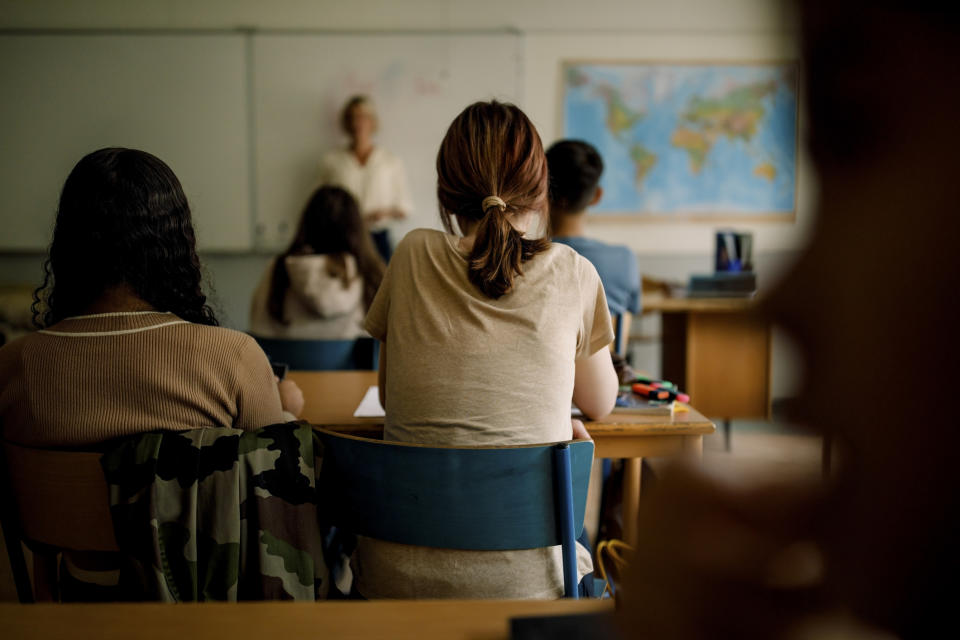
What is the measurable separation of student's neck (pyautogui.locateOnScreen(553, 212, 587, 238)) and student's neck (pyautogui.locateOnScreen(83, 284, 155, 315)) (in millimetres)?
1521

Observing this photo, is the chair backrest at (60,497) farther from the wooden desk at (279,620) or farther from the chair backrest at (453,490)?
the wooden desk at (279,620)

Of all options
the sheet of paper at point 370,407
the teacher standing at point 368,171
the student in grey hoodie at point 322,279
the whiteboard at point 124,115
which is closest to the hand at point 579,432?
the sheet of paper at point 370,407

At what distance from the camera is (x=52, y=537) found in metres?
1.03

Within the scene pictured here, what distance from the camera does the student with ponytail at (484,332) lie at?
3.56ft

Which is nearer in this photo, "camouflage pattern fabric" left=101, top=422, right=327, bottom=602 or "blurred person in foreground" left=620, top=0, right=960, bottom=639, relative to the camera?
"blurred person in foreground" left=620, top=0, right=960, bottom=639

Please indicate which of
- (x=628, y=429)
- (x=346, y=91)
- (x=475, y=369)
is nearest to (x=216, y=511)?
(x=475, y=369)

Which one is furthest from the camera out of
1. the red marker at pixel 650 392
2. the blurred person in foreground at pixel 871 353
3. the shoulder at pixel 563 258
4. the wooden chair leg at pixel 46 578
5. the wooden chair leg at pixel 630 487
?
the wooden chair leg at pixel 630 487

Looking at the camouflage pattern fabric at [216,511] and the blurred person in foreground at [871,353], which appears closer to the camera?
the blurred person in foreground at [871,353]

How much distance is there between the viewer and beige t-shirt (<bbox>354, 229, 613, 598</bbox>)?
1.09 metres

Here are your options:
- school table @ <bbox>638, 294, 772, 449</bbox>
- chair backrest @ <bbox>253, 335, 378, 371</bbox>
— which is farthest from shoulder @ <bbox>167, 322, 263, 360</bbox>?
school table @ <bbox>638, 294, 772, 449</bbox>

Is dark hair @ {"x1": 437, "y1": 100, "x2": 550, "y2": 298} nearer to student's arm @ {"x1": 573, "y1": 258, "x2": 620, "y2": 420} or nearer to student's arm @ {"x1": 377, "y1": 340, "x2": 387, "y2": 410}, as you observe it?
student's arm @ {"x1": 573, "y1": 258, "x2": 620, "y2": 420}

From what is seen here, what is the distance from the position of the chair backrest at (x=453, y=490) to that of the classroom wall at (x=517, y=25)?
3.80m

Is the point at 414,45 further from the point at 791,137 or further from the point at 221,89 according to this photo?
the point at 791,137

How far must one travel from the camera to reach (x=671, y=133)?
4723 mm
